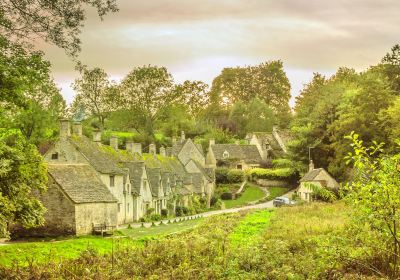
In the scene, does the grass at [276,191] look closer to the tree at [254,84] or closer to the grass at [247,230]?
the grass at [247,230]

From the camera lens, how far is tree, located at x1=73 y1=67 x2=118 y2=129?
318 ft

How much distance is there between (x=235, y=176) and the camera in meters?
95.5

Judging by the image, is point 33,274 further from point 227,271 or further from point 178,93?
point 178,93

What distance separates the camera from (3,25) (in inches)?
771

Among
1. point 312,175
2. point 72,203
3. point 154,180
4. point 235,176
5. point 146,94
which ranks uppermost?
point 146,94

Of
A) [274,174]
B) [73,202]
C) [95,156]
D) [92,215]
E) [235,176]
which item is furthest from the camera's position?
[235,176]

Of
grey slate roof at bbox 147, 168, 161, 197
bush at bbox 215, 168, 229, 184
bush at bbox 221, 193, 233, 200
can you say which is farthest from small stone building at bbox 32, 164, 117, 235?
bush at bbox 215, 168, 229, 184

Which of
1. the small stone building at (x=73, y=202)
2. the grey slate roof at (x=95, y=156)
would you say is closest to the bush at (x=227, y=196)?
the grey slate roof at (x=95, y=156)

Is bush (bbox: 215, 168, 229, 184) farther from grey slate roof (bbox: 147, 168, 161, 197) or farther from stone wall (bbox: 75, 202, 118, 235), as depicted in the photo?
stone wall (bbox: 75, 202, 118, 235)

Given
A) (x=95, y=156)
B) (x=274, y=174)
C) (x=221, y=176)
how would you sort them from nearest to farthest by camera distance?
(x=95, y=156) → (x=274, y=174) → (x=221, y=176)

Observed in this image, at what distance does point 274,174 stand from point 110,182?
145ft

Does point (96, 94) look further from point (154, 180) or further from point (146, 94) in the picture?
point (154, 180)

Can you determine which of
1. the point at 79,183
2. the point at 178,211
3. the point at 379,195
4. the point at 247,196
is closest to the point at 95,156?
the point at 79,183

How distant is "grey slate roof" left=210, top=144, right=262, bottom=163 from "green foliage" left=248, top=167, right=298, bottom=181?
807 cm
